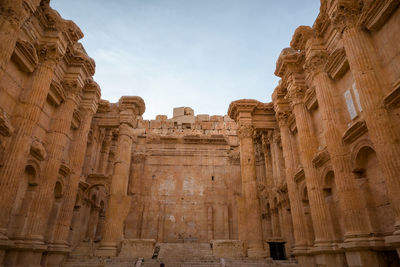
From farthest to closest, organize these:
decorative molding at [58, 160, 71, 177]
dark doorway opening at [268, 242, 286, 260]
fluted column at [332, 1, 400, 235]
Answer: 1. dark doorway opening at [268, 242, 286, 260]
2. decorative molding at [58, 160, 71, 177]
3. fluted column at [332, 1, 400, 235]

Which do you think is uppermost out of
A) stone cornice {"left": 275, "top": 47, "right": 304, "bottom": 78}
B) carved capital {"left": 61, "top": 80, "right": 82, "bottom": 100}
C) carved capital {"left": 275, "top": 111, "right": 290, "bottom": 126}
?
stone cornice {"left": 275, "top": 47, "right": 304, "bottom": 78}

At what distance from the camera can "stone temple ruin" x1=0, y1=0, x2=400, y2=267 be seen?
31.7 feet

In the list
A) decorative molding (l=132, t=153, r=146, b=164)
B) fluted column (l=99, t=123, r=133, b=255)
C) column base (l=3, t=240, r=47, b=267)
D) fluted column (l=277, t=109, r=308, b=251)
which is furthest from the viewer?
decorative molding (l=132, t=153, r=146, b=164)

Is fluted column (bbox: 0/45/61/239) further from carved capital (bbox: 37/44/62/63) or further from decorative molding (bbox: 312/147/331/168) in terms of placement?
decorative molding (bbox: 312/147/331/168)

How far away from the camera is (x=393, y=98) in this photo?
862 centimetres

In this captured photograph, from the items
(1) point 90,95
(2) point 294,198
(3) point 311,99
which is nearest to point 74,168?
(1) point 90,95

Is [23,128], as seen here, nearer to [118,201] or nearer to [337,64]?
[118,201]

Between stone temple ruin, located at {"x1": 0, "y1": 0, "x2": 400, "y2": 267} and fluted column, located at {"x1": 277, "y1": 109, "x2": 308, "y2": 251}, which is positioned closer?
stone temple ruin, located at {"x1": 0, "y1": 0, "x2": 400, "y2": 267}

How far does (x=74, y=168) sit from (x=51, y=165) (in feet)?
7.69

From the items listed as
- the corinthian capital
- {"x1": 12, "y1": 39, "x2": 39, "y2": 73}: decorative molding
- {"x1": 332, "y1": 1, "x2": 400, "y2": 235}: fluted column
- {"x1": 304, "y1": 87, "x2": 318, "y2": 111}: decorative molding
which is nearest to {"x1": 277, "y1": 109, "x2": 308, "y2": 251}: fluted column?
{"x1": 304, "y1": 87, "x2": 318, "y2": 111}: decorative molding

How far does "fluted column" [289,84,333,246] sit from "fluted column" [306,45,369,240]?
69.0 inches

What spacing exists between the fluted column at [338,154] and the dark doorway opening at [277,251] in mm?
7358

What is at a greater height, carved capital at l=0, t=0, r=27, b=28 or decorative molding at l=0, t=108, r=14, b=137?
carved capital at l=0, t=0, r=27, b=28

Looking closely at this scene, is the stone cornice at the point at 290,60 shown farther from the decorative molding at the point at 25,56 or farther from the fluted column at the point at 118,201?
the decorative molding at the point at 25,56
